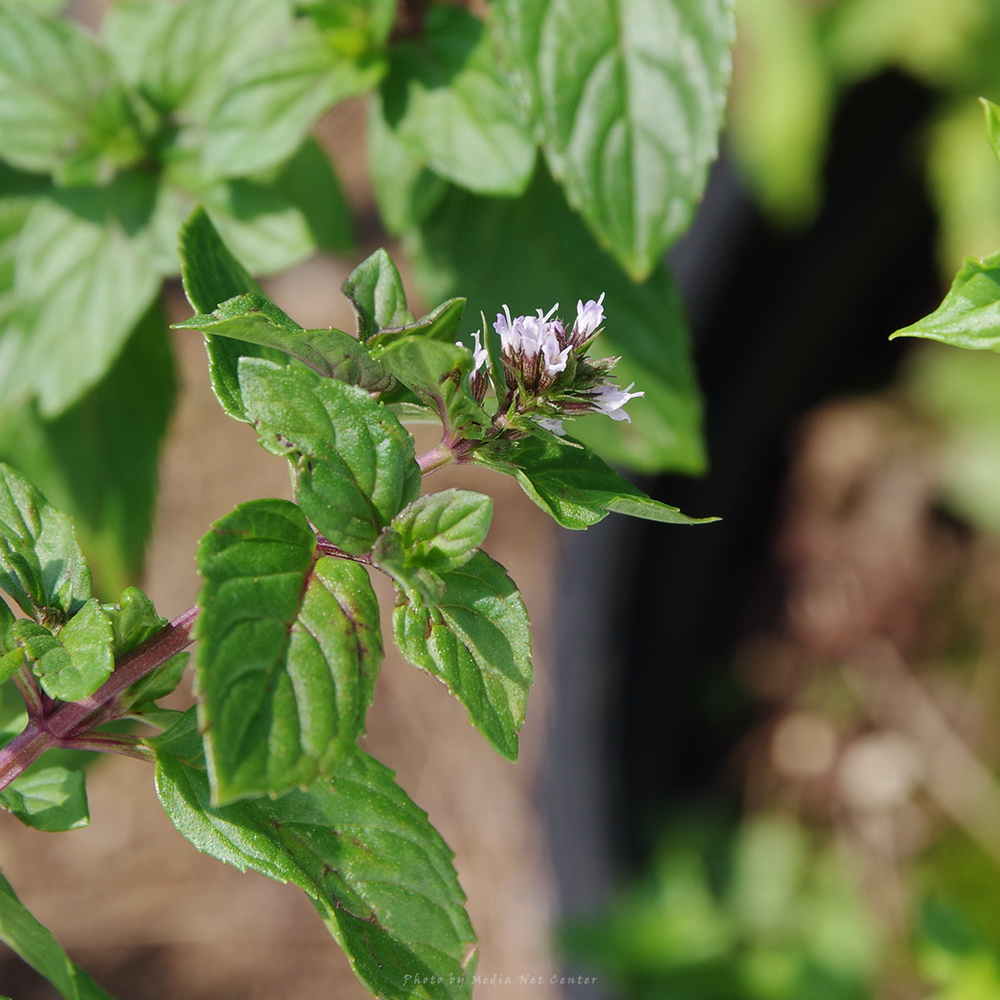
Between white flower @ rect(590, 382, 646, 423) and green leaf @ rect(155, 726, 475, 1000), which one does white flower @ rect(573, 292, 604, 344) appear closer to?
white flower @ rect(590, 382, 646, 423)

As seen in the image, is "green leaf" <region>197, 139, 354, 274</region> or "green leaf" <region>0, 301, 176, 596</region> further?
"green leaf" <region>0, 301, 176, 596</region>

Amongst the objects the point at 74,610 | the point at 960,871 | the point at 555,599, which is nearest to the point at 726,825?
the point at 960,871

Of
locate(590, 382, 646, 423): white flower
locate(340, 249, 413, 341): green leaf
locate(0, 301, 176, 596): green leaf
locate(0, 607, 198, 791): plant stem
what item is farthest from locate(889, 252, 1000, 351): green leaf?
locate(0, 301, 176, 596): green leaf

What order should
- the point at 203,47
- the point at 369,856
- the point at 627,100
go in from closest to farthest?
the point at 369,856, the point at 627,100, the point at 203,47

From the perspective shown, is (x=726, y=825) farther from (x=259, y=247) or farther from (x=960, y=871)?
(x=259, y=247)

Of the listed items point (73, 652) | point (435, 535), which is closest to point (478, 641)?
point (435, 535)

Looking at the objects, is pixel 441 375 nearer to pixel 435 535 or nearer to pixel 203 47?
pixel 435 535
